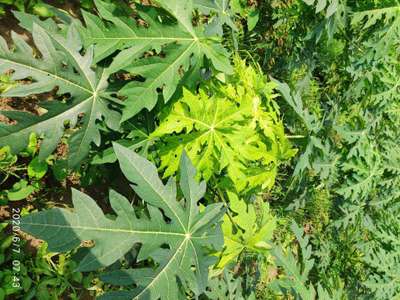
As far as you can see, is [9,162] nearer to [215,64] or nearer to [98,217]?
[98,217]

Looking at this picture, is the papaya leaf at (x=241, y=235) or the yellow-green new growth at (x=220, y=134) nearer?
the yellow-green new growth at (x=220, y=134)

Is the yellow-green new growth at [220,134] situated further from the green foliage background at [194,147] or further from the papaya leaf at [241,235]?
the papaya leaf at [241,235]

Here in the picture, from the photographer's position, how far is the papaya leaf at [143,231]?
4.77 ft

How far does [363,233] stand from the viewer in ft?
11.8

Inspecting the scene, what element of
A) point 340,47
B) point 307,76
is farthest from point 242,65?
point 340,47

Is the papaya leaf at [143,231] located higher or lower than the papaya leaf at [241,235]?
higher

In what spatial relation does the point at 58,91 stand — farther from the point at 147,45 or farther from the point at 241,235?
the point at 241,235

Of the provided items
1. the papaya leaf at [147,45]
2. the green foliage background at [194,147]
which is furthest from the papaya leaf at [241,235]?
the papaya leaf at [147,45]

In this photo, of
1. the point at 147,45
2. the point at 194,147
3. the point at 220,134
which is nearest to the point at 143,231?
the point at 194,147

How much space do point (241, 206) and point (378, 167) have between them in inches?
56.9

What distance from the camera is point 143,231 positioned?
1644mm
